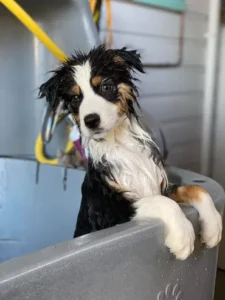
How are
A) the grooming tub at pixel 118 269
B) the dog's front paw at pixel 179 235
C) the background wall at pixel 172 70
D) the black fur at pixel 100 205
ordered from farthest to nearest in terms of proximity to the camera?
the background wall at pixel 172 70, the black fur at pixel 100 205, the dog's front paw at pixel 179 235, the grooming tub at pixel 118 269

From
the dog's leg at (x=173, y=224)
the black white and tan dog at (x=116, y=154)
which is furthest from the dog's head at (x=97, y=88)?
the dog's leg at (x=173, y=224)

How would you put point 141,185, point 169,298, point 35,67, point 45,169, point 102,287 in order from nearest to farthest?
point 102,287
point 169,298
point 141,185
point 45,169
point 35,67

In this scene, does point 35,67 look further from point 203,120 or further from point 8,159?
point 203,120

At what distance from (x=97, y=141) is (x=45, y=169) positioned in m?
0.38

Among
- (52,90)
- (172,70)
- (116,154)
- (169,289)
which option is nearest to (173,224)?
(169,289)

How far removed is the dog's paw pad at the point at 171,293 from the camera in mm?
736

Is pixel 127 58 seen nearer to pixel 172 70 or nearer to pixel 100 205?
pixel 100 205

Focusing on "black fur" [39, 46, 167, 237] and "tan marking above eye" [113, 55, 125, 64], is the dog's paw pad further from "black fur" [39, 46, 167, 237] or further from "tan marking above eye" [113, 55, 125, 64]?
"tan marking above eye" [113, 55, 125, 64]

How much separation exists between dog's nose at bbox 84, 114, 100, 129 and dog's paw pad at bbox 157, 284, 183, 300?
0.95 feet

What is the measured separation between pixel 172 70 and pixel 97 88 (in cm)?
101

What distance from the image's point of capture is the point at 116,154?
887 mm

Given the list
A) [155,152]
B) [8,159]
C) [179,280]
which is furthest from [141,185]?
[8,159]

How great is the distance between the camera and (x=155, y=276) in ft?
2.35

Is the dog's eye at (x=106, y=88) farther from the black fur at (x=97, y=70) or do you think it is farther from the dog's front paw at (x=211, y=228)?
the dog's front paw at (x=211, y=228)
